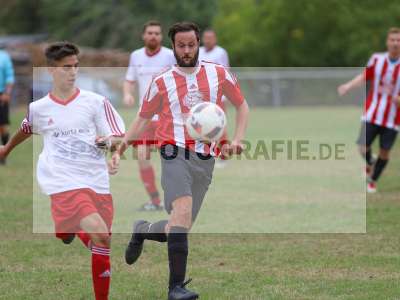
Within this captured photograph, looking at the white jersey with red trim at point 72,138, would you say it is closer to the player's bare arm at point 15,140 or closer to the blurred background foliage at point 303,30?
the player's bare arm at point 15,140

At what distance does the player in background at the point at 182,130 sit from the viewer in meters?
5.64

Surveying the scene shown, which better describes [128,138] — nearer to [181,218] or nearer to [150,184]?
[181,218]

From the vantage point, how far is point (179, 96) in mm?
5922

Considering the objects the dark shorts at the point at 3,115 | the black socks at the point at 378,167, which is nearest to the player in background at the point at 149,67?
the black socks at the point at 378,167

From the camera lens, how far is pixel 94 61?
3669 centimetres

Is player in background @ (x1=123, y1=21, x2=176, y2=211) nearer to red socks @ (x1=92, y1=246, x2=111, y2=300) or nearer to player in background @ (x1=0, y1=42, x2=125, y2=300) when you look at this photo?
player in background @ (x1=0, y1=42, x2=125, y2=300)

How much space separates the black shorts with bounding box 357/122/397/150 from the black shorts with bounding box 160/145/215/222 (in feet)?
17.4

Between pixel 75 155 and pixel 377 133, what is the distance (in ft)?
20.6

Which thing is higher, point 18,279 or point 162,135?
point 162,135

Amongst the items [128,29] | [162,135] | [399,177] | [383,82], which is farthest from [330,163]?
[128,29]

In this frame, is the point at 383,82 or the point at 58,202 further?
the point at 383,82

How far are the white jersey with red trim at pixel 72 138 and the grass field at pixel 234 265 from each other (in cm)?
90

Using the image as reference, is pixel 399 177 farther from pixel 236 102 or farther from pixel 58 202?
pixel 58 202

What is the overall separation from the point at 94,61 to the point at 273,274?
3112cm
